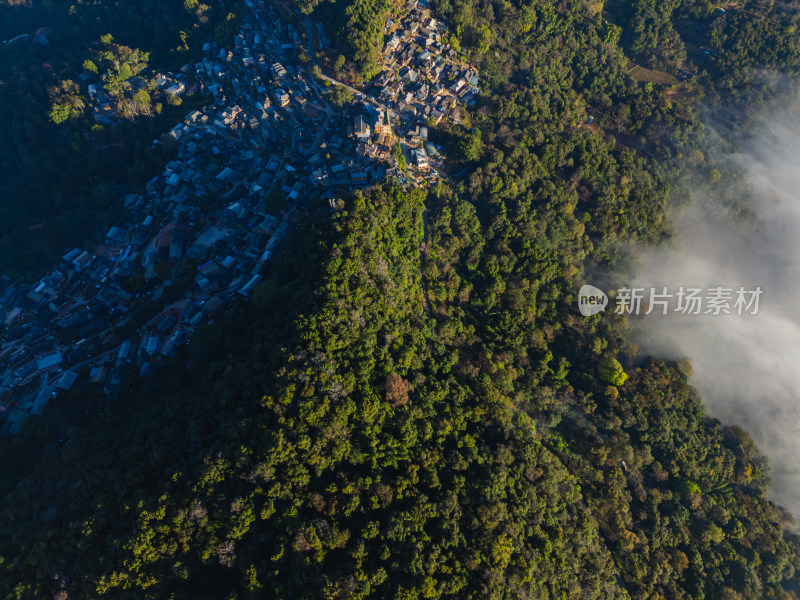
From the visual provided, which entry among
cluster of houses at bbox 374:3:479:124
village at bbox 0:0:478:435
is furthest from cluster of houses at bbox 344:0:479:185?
village at bbox 0:0:478:435

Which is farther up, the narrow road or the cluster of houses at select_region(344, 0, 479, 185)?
the cluster of houses at select_region(344, 0, 479, 185)

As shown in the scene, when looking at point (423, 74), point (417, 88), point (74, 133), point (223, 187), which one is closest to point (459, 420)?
point (223, 187)

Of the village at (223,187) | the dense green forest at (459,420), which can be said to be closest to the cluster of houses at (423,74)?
the village at (223,187)

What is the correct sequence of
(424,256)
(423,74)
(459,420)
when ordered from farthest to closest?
(423,74), (424,256), (459,420)

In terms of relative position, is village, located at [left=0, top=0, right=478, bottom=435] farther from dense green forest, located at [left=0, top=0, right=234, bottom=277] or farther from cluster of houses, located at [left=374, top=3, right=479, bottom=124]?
dense green forest, located at [left=0, top=0, right=234, bottom=277]

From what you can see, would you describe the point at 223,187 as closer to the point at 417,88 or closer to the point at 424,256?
the point at 424,256

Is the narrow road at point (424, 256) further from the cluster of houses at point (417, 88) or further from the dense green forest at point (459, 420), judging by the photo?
the cluster of houses at point (417, 88)
